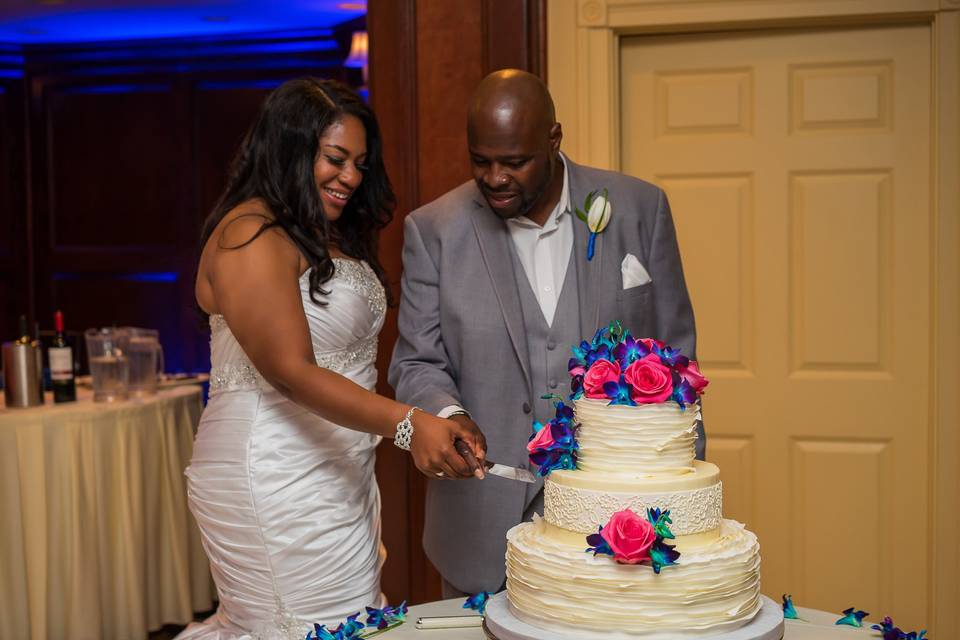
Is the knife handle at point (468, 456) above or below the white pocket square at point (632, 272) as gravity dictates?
below

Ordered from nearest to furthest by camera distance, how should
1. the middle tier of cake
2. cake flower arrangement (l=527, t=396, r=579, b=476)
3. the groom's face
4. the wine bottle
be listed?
1. the middle tier of cake
2. cake flower arrangement (l=527, t=396, r=579, b=476)
3. the groom's face
4. the wine bottle

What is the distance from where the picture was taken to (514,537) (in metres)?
2.04

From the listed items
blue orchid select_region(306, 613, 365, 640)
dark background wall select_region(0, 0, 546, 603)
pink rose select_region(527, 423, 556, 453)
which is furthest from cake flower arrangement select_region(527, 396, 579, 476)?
dark background wall select_region(0, 0, 546, 603)

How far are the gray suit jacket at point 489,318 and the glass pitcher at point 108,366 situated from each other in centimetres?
275

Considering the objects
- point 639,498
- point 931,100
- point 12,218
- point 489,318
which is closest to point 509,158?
point 489,318

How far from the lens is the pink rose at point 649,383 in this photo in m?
1.91

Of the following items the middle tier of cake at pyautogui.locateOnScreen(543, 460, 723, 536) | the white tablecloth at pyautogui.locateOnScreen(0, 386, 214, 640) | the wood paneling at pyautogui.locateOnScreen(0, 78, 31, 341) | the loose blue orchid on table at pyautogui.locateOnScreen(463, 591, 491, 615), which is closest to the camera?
the middle tier of cake at pyautogui.locateOnScreen(543, 460, 723, 536)

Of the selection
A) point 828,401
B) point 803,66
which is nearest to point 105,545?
point 828,401

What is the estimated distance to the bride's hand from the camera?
2352 mm

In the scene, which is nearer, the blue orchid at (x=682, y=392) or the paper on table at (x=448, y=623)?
the blue orchid at (x=682, y=392)

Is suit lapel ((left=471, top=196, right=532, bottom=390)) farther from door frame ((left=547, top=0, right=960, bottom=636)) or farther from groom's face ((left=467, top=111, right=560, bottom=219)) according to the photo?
door frame ((left=547, top=0, right=960, bottom=636))

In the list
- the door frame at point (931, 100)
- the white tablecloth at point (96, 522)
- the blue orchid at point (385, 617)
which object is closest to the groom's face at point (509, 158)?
the blue orchid at point (385, 617)

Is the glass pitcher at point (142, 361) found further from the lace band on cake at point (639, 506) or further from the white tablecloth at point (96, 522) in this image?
the lace band on cake at point (639, 506)

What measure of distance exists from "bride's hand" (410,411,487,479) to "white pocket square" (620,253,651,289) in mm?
752
